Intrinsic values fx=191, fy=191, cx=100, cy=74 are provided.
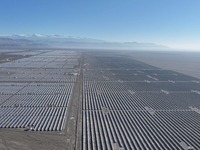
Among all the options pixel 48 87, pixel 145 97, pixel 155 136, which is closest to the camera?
pixel 155 136

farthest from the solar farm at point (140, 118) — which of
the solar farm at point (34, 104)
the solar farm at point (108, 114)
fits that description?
the solar farm at point (34, 104)

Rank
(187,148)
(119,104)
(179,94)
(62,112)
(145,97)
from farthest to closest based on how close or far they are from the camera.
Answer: (179,94) → (145,97) → (119,104) → (62,112) → (187,148)

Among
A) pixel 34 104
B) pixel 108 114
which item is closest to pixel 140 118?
pixel 108 114

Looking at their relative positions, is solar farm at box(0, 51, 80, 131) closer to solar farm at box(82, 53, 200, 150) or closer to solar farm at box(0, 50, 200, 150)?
solar farm at box(0, 50, 200, 150)

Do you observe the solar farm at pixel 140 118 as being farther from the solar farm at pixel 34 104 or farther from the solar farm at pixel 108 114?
the solar farm at pixel 34 104

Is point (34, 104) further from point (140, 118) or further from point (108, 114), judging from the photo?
point (140, 118)

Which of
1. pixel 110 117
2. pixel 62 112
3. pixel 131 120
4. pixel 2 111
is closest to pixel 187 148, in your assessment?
pixel 131 120

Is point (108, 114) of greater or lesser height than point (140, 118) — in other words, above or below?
below

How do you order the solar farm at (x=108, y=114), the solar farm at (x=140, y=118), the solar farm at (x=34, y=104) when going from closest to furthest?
the solar farm at (x=140, y=118), the solar farm at (x=108, y=114), the solar farm at (x=34, y=104)

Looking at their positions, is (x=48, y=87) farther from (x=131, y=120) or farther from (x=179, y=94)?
(x=179, y=94)

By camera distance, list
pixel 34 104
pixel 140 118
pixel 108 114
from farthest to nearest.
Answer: pixel 34 104 < pixel 108 114 < pixel 140 118

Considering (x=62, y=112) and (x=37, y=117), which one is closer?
(x=37, y=117)
